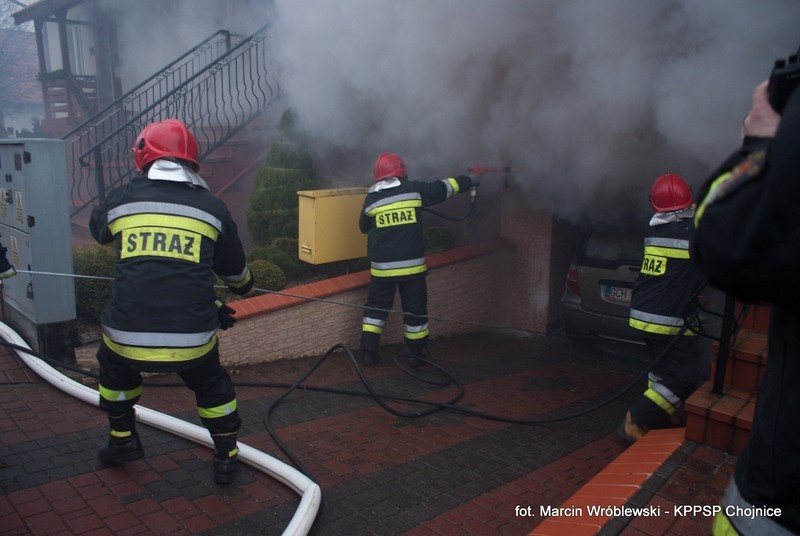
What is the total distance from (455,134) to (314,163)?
5.87 feet

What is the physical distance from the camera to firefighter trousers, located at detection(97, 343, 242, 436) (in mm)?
3426

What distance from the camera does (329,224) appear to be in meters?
6.57

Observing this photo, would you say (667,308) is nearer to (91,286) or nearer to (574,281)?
(574,281)

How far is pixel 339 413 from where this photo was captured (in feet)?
15.6

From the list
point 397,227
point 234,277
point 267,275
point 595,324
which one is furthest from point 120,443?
point 595,324

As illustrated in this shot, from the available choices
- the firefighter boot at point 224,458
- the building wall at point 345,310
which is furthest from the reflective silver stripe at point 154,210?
the building wall at point 345,310

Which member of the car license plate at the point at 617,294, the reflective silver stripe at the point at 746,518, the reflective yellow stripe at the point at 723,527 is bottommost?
the car license plate at the point at 617,294

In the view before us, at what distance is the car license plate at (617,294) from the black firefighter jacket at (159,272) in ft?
13.5

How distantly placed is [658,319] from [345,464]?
2.41 m

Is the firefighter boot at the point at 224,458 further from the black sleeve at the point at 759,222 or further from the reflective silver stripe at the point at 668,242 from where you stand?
the reflective silver stripe at the point at 668,242

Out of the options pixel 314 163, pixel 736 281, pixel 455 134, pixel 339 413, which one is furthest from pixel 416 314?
pixel 736 281

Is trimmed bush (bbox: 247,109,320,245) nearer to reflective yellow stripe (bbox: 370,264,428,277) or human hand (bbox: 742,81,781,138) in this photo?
reflective yellow stripe (bbox: 370,264,428,277)

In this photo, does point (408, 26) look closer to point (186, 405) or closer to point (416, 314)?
point (416, 314)

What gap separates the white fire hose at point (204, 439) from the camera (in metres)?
3.09
